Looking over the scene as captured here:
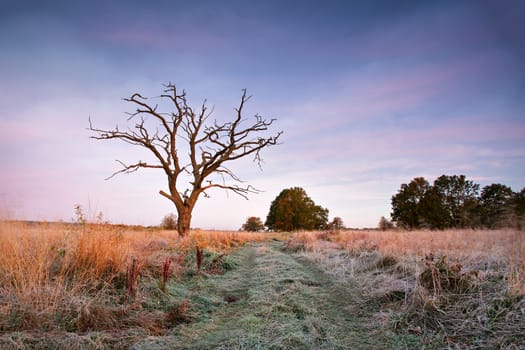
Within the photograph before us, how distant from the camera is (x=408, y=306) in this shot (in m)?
3.36

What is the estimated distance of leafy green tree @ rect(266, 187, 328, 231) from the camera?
139 feet

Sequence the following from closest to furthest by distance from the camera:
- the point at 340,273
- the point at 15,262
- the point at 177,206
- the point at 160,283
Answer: the point at 15,262
the point at 160,283
the point at 340,273
the point at 177,206

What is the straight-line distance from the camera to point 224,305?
409cm

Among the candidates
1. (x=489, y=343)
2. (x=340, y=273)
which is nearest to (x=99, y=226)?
(x=340, y=273)

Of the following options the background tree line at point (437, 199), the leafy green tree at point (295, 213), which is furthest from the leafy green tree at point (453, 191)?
the leafy green tree at point (295, 213)

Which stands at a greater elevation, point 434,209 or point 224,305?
point 434,209

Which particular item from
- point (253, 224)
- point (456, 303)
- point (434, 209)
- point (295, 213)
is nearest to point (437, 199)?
point (434, 209)

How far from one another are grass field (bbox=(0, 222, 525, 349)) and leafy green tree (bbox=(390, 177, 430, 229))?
31446 mm

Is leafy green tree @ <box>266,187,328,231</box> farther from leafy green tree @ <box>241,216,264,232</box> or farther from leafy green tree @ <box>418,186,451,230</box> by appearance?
leafy green tree @ <box>418,186,451,230</box>

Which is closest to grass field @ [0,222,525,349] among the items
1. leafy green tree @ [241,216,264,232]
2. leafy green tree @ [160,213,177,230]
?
leafy green tree @ [160,213,177,230]

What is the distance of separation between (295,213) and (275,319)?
39.9 m

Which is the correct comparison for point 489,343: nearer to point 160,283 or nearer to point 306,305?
point 306,305

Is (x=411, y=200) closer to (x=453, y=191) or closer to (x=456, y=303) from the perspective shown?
(x=453, y=191)

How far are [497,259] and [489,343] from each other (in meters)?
3.48
